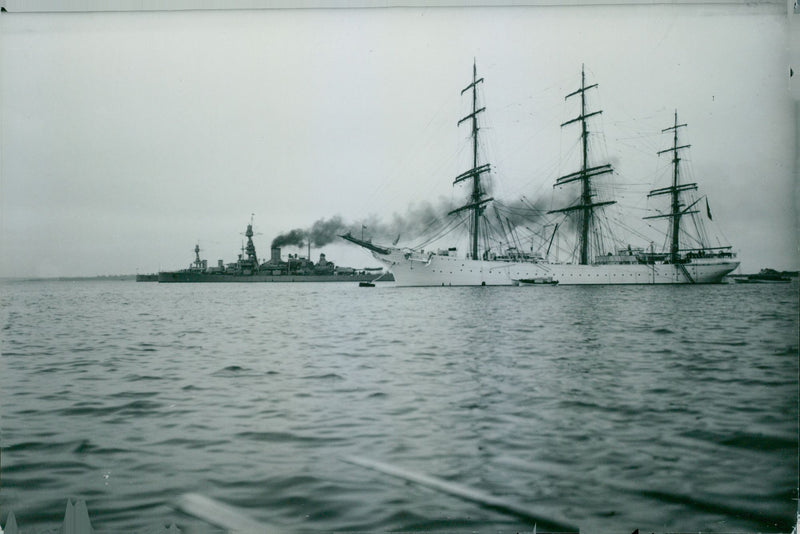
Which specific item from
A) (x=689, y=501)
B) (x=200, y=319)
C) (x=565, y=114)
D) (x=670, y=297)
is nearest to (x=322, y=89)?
(x=565, y=114)

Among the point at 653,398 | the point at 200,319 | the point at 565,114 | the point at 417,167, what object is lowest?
the point at 653,398

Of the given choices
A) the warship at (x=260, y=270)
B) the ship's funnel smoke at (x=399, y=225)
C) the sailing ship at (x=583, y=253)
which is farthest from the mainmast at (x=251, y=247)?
the sailing ship at (x=583, y=253)

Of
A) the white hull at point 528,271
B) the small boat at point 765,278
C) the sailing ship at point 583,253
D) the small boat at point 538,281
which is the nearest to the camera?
the small boat at point 765,278

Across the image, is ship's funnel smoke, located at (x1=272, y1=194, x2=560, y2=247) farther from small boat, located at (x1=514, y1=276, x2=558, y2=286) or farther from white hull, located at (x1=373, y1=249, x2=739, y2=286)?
small boat, located at (x1=514, y1=276, x2=558, y2=286)

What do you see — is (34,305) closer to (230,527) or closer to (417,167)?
(230,527)

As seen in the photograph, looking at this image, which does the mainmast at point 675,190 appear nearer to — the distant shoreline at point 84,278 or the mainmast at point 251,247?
the distant shoreline at point 84,278
